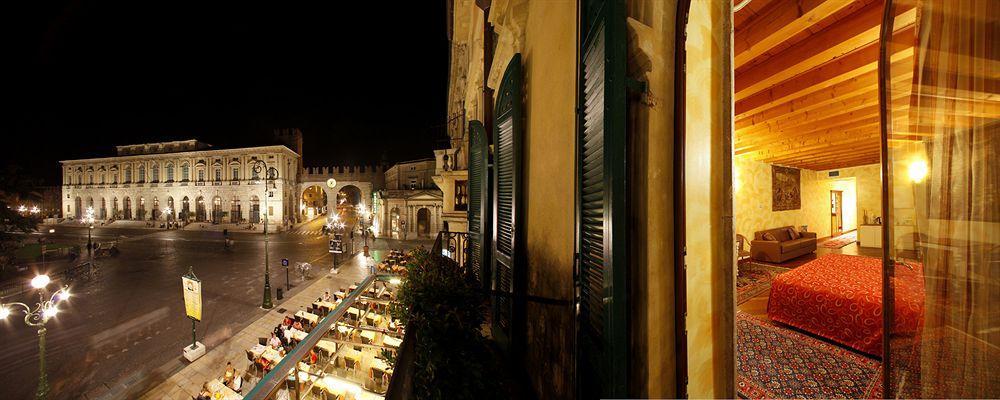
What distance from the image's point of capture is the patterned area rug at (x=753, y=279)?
6.45 metres

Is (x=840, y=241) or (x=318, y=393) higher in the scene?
(x=840, y=241)

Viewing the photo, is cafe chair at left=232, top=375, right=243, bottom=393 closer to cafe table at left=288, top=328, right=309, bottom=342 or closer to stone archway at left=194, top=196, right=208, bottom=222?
cafe table at left=288, top=328, right=309, bottom=342

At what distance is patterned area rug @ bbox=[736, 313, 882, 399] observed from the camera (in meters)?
3.17

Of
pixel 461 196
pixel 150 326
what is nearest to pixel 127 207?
pixel 150 326

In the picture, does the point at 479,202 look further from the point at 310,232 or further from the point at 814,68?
the point at 310,232

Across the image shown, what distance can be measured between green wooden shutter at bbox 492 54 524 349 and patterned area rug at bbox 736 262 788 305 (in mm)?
5341

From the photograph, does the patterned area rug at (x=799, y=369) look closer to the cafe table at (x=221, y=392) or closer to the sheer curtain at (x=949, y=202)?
the sheer curtain at (x=949, y=202)

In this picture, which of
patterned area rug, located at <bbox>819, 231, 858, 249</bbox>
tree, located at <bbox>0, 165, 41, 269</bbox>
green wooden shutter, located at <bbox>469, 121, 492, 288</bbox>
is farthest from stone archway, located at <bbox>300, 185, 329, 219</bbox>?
patterned area rug, located at <bbox>819, 231, 858, 249</bbox>

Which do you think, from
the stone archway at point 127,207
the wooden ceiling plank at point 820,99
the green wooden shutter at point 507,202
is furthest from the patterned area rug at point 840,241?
the stone archway at point 127,207

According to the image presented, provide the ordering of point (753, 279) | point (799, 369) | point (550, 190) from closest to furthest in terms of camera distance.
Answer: point (550, 190) < point (799, 369) < point (753, 279)

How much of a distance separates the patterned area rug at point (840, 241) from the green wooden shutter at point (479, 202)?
13.8m

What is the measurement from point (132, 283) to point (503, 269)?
21.4 m

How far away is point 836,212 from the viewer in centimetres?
1365

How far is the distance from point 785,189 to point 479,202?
12526mm
